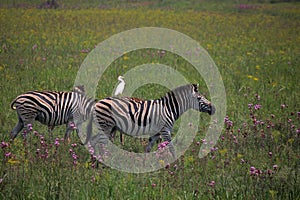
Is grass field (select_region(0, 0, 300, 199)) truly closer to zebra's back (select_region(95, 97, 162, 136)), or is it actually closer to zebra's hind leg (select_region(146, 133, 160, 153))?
zebra's hind leg (select_region(146, 133, 160, 153))

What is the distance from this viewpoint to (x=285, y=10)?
116ft

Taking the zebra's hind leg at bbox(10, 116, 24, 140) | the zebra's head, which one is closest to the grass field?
the zebra's hind leg at bbox(10, 116, 24, 140)

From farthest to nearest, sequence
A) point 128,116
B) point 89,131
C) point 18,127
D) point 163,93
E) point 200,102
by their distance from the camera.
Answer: point 163,93 → point 200,102 → point 18,127 → point 89,131 → point 128,116

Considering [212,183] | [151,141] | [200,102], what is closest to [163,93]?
[200,102]

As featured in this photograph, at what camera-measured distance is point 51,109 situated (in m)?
8.88

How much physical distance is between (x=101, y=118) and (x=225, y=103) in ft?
14.0

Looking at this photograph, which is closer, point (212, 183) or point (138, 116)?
point (212, 183)

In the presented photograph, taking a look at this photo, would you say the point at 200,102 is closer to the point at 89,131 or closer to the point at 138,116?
the point at 138,116

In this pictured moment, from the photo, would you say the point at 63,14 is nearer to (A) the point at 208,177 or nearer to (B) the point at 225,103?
(B) the point at 225,103

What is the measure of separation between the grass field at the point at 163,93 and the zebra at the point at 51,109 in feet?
0.95

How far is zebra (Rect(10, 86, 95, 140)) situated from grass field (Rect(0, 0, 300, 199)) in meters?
0.29

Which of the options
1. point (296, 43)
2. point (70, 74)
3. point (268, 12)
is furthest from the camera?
point (268, 12)

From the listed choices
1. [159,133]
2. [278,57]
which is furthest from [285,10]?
[159,133]

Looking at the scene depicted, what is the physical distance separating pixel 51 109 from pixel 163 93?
4.35m
